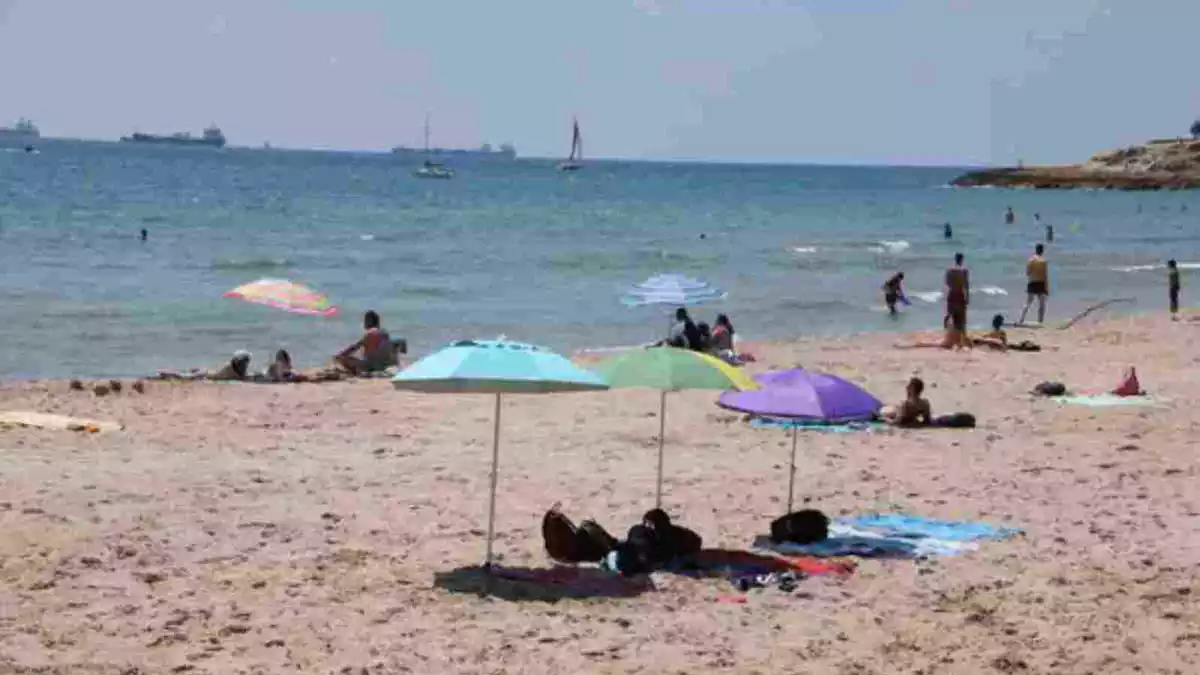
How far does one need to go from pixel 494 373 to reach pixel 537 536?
191cm

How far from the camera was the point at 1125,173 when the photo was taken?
422 ft

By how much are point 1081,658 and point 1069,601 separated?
0.96m

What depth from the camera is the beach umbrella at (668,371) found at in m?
9.45

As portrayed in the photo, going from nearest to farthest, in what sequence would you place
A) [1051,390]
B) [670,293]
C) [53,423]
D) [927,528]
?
[927,528]
[53,423]
[1051,390]
[670,293]

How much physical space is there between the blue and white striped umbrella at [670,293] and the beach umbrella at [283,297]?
377 centimetres

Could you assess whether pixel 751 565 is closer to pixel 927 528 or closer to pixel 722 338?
pixel 927 528

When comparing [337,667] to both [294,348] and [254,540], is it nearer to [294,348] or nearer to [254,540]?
[254,540]

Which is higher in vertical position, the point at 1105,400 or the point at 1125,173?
the point at 1125,173

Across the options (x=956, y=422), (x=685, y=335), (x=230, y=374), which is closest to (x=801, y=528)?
(x=956, y=422)

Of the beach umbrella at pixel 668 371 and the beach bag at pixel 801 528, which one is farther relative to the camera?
the beach bag at pixel 801 528

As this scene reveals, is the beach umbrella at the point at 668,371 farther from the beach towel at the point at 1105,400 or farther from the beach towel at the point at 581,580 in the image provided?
the beach towel at the point at 1105,400

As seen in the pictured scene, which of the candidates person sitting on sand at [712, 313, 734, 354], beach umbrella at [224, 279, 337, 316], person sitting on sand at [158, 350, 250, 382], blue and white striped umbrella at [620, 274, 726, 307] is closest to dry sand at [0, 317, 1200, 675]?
person sitting on sand at [158, 350, 250, 382]

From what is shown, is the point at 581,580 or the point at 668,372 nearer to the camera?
the point at 581,580

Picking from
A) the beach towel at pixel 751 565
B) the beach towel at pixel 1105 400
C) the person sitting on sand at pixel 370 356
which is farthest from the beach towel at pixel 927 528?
the person sitting on sand at pixel 370 356
